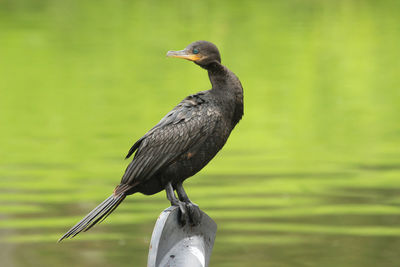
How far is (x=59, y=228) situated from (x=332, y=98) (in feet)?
29.9

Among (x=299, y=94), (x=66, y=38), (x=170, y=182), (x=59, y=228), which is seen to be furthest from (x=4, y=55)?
(x=170, y=182)

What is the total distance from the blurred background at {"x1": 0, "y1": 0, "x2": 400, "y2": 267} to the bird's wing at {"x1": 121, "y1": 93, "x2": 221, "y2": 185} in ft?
16.3

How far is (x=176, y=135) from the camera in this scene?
3729 millimetres

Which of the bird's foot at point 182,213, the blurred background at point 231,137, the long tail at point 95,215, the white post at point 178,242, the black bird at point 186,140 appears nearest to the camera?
the white post at point 178,242

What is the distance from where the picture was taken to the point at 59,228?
9.42 m

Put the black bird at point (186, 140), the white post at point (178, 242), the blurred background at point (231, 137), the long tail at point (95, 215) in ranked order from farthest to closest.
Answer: the blurred background at point (231, 137)
the black bird at point (186, 140)
the long tail at point (95, 215)
the white post at point (178, 242)

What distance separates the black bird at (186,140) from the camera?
144 inches

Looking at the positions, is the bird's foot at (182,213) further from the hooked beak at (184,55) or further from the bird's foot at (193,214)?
the hooked beak at (184,55)

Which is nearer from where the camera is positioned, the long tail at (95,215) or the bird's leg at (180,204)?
the long tail at (95,215)

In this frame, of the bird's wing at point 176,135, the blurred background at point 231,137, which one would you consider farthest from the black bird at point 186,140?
the blurred background at point 231,137

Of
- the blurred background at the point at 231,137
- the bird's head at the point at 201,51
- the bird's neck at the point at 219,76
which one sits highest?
the bird's head at the point at 201,51

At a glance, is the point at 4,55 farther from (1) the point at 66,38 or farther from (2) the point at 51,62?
(1) the point at 66,38

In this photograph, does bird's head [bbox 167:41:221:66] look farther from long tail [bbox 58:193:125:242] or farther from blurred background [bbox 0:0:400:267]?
blurred background [bbox 0:0:400:267]

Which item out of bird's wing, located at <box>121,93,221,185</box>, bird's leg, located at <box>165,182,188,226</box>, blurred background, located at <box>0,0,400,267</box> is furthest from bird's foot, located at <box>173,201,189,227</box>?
blurred background, located at <box>0,0,400,267</box>
